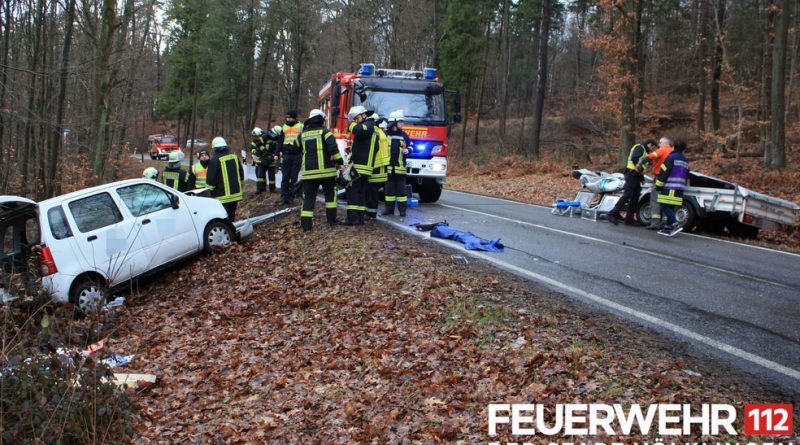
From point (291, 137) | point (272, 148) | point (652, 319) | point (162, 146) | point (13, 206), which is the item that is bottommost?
point (652, 319)

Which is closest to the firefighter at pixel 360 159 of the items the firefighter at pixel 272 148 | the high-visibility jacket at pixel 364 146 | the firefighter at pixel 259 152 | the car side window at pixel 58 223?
the high-visibility jacket at pixel 364 146

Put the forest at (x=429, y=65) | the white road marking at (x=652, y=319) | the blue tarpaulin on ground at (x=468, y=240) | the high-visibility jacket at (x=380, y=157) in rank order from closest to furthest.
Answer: the white road marking at (x=652, y=319) < the blue tarpaulin on ground at (x=468, y=240) < the high-visibility jacket at (x=380, y=157) < the forest at (x=429, y=65)

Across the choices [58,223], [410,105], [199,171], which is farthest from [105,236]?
[410,105]

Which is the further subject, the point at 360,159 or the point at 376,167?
the point at 376,167

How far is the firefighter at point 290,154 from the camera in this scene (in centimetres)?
1332

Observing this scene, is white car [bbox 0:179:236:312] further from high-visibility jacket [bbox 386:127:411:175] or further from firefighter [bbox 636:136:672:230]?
firefighter [bbox 636:136:672:230]

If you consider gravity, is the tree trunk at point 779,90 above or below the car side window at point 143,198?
above

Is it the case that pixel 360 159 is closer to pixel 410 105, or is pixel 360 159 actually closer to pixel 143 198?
pixel 143 198

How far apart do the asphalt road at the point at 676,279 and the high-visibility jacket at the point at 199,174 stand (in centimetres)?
479

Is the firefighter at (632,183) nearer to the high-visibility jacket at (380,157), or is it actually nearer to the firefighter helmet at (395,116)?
the firefighter helmet at (395,116)

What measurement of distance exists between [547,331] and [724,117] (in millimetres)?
32834

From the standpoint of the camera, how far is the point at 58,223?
880cm

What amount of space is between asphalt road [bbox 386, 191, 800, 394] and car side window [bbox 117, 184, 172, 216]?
4.10 metres

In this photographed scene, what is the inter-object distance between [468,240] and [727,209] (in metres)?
5.59
